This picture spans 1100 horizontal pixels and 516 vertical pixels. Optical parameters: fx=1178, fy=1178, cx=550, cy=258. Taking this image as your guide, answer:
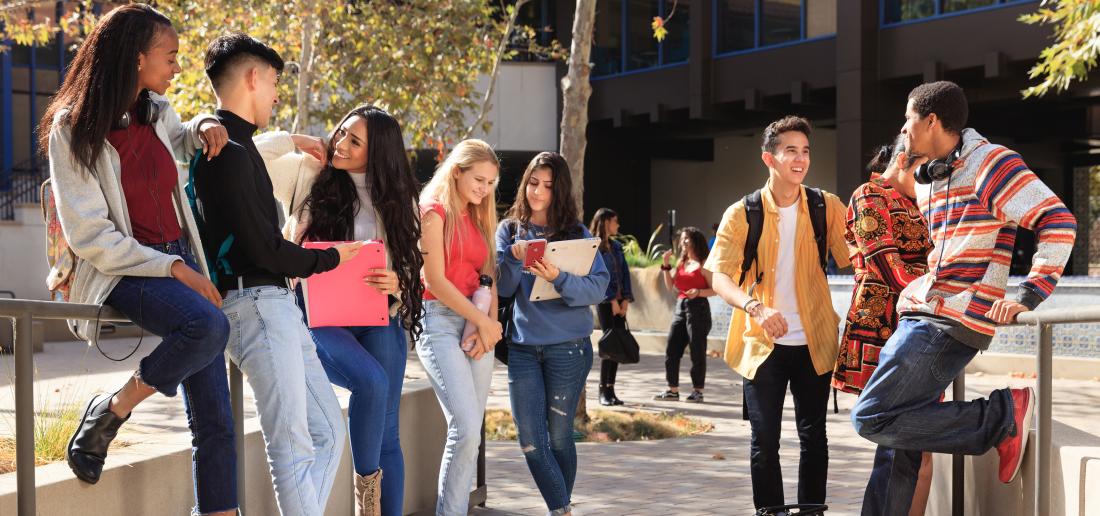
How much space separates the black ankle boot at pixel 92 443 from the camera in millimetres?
3822

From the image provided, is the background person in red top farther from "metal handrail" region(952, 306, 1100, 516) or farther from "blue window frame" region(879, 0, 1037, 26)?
"blue window frame" region(879, 0, 1037, 26)

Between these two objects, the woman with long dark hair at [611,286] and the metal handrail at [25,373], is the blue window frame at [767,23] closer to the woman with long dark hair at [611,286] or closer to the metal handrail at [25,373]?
the woman with long dark hair at [611,286]

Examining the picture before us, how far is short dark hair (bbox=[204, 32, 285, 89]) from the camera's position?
416 centimetres

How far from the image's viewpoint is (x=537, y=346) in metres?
5.56

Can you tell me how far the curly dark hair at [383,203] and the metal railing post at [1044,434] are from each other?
2440 millimetres

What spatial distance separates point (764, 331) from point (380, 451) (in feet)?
5.76

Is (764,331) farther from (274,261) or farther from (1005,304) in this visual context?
(274,261)

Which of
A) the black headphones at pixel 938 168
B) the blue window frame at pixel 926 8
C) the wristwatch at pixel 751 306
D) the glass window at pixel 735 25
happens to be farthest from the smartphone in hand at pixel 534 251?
the glass window at pixel 735 25

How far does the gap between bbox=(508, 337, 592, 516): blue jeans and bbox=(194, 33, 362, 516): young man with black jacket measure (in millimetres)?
1451

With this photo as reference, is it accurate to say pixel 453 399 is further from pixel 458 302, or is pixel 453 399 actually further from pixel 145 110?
pixel 145 110

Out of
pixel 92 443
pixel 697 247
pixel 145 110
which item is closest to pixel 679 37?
pixel 697 247

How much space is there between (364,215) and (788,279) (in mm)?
1898

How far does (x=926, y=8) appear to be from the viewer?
68.9 feet

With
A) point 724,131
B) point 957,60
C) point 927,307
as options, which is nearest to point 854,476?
point 927,307
